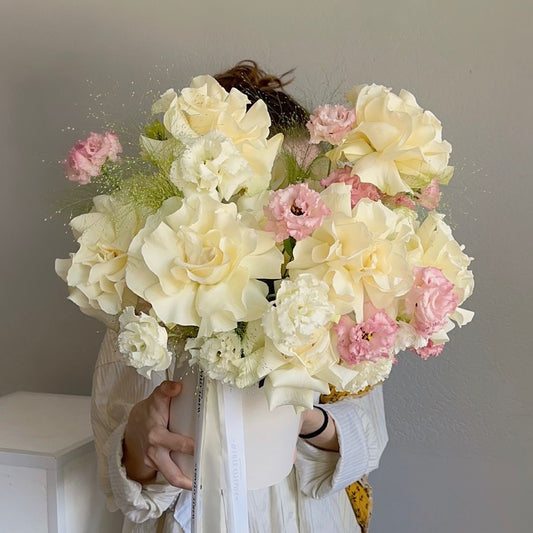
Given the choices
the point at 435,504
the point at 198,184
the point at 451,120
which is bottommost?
the point at 435,504

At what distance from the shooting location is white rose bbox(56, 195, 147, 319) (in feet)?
2.15

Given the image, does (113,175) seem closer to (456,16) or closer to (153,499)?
(153,499)

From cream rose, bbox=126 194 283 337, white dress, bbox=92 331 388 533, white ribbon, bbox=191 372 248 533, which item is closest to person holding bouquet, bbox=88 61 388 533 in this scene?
white dress, bbox=92 331 388 533

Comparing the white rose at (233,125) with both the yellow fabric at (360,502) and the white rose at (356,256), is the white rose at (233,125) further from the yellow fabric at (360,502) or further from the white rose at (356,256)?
the yellow fabric at (360,502)

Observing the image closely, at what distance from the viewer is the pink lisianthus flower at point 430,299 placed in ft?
2.01

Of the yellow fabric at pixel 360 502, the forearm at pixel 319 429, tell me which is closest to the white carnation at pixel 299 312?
the forearm at pixel 319 429

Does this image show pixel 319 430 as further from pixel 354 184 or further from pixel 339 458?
pixel 354 184

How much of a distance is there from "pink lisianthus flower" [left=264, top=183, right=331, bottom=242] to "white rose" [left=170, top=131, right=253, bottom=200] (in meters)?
0.05

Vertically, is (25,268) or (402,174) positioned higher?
(25,268)

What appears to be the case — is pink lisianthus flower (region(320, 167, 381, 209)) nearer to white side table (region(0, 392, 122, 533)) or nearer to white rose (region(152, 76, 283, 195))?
white rose (region(152, 76, 283, 195))

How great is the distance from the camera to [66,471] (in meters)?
1.03

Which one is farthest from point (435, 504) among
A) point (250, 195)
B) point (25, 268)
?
point (25, 268)

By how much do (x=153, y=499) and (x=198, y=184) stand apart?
49cm

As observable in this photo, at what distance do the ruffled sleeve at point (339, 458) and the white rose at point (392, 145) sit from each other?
417mm
